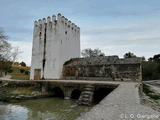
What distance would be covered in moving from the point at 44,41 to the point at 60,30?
3572 millimetres

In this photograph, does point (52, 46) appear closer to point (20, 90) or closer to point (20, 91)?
point (20, 90)

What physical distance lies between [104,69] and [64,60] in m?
7.26

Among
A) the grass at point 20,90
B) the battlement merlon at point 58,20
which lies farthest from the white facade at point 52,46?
the grass at point 20,90

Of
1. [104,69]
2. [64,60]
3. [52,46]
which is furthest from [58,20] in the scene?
[104,69]

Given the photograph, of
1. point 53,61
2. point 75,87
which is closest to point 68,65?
point 53,61

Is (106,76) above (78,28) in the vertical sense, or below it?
below

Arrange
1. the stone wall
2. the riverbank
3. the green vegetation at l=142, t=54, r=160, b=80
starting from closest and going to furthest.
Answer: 1. the riverbank
2. the stone wall
3. the green vegetation at l=142, t=54, r=160, b=80

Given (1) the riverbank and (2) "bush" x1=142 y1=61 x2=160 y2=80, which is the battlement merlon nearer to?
(1) the riverbank

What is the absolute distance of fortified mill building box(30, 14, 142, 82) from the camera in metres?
18.5

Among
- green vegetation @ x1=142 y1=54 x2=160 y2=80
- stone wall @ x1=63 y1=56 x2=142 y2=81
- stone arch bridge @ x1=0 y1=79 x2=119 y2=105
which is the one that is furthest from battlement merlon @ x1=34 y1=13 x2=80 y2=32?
green vegetation @ x1=142 y1=54 x2=160 y2=80

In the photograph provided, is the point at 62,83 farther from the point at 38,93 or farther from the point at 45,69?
the point at 45,69

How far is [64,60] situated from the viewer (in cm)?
2277

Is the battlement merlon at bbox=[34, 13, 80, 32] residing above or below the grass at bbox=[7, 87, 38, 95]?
above

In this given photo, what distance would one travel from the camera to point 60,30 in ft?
72.3
